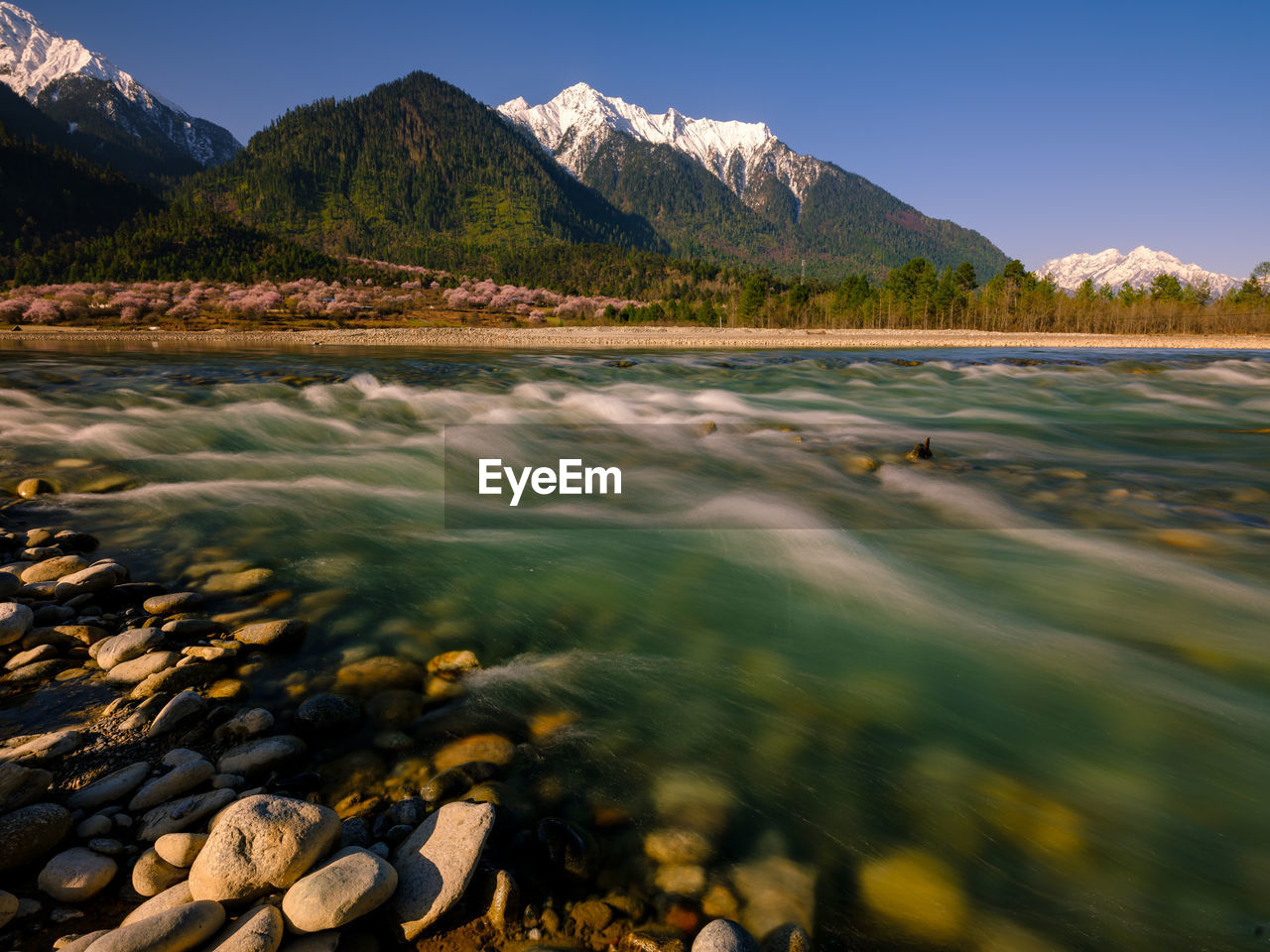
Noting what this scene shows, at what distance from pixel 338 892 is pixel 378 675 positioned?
1.77 meters

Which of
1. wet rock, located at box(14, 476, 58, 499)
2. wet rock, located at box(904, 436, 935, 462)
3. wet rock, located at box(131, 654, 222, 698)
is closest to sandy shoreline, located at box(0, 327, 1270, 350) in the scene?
wet rock, located at box(904, 436, 935, 462)

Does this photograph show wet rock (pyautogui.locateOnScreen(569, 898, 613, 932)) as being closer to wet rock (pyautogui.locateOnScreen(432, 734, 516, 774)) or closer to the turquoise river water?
the turquoise river water

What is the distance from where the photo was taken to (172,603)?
4.30 metres

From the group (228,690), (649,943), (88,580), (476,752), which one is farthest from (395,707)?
(88,580)

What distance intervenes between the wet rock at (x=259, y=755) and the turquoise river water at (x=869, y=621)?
1.06m

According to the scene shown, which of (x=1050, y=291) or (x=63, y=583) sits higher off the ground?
(x=1050, y=291)

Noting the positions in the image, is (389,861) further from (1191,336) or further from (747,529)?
(1191,336)

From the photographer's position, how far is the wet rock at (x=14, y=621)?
376 centimetres

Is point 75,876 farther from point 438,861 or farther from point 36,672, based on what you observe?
point 36,672

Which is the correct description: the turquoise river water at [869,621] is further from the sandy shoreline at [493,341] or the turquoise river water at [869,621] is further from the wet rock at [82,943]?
the sandy shoreline at [493,341]

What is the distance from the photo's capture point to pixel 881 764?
10.2 ft

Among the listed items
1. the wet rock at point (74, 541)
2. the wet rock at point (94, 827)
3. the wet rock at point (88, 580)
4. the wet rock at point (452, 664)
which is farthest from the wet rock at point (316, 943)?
the wet rock at point (74, 541)

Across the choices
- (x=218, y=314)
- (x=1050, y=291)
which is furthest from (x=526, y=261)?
(x=1050, y=291)

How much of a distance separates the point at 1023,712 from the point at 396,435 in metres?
10.3
